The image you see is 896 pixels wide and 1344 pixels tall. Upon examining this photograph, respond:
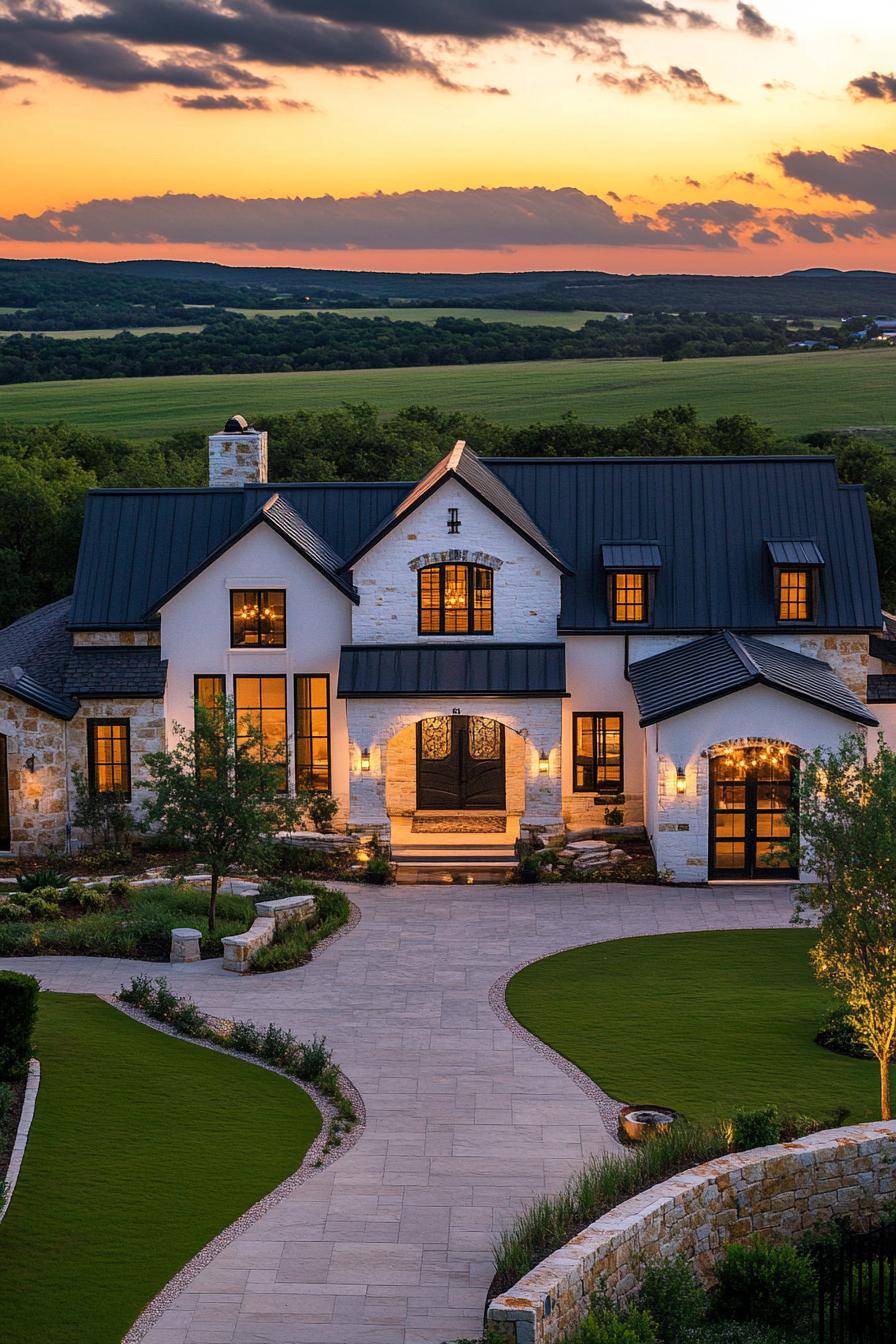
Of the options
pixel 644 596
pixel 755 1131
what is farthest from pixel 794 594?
pixel 755 1131

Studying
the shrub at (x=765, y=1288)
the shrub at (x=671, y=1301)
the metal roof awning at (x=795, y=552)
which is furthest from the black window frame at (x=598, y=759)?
the shrub at (x=671, y=1301)

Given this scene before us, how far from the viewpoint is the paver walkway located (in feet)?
55.4

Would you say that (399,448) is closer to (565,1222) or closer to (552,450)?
(552,450)

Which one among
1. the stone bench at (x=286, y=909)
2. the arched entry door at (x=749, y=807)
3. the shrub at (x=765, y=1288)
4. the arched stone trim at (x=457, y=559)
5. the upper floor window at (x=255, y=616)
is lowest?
the shrub at (x=765, y=1288)

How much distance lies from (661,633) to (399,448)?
2702 centimetres

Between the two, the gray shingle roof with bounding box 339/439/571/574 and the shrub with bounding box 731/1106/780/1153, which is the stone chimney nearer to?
the gray shingle roof with bounding box 339/439/571/574

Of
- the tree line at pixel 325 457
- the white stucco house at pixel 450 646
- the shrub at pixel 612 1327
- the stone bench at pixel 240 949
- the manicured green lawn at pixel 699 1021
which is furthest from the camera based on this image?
the tree line at pixel 325 457

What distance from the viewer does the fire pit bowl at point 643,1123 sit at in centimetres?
2108

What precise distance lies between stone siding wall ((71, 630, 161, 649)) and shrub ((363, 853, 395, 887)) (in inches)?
308

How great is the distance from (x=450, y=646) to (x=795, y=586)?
8126 mm

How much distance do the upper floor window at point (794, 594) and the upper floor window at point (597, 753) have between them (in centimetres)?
456

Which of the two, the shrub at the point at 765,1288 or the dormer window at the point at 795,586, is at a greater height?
the dormer window at the point at 795,586

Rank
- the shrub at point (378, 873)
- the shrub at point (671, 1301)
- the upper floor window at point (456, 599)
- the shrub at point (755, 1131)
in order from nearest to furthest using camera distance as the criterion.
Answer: the shrub at point (671, 1301) → the shrub at point (755, 1131) → the shrub at point (378, 873) → the upper floor window at point (456, 599)

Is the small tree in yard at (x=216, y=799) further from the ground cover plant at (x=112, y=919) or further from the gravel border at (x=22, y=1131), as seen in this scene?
the gravel border at (x=22, y=1131)
